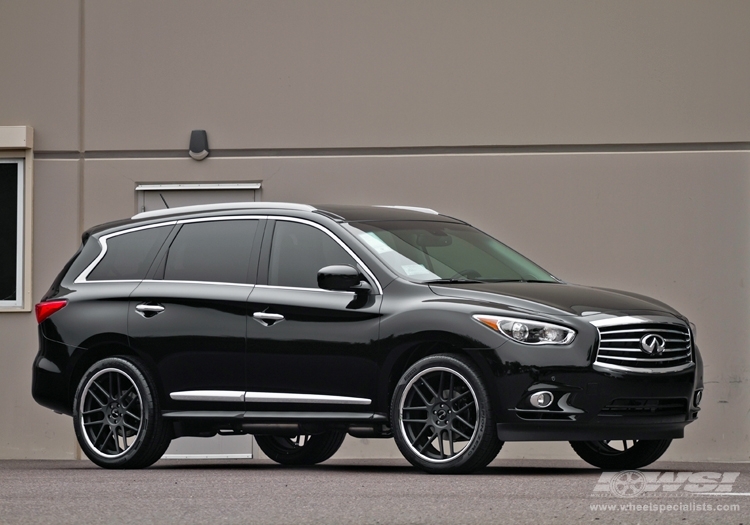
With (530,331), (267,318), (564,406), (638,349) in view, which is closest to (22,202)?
(267,318)

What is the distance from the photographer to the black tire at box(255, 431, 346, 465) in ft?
38.3

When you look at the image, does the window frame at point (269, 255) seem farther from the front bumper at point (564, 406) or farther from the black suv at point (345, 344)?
the front bumper at point (564, 406)

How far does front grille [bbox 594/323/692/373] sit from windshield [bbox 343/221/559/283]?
126 cm

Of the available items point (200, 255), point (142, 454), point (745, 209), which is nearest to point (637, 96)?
point (745, 209)

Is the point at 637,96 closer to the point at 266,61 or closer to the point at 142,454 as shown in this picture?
the point at 266,61

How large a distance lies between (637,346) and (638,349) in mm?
25

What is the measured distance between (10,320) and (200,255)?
5.45 metres

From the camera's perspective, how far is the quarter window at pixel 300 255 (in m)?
9.98

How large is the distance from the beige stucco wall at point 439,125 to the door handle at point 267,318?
468cm

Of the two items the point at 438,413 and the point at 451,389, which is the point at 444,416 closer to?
the point at 438,413

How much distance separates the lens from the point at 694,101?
14.5m

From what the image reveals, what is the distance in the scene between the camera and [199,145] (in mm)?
15148
